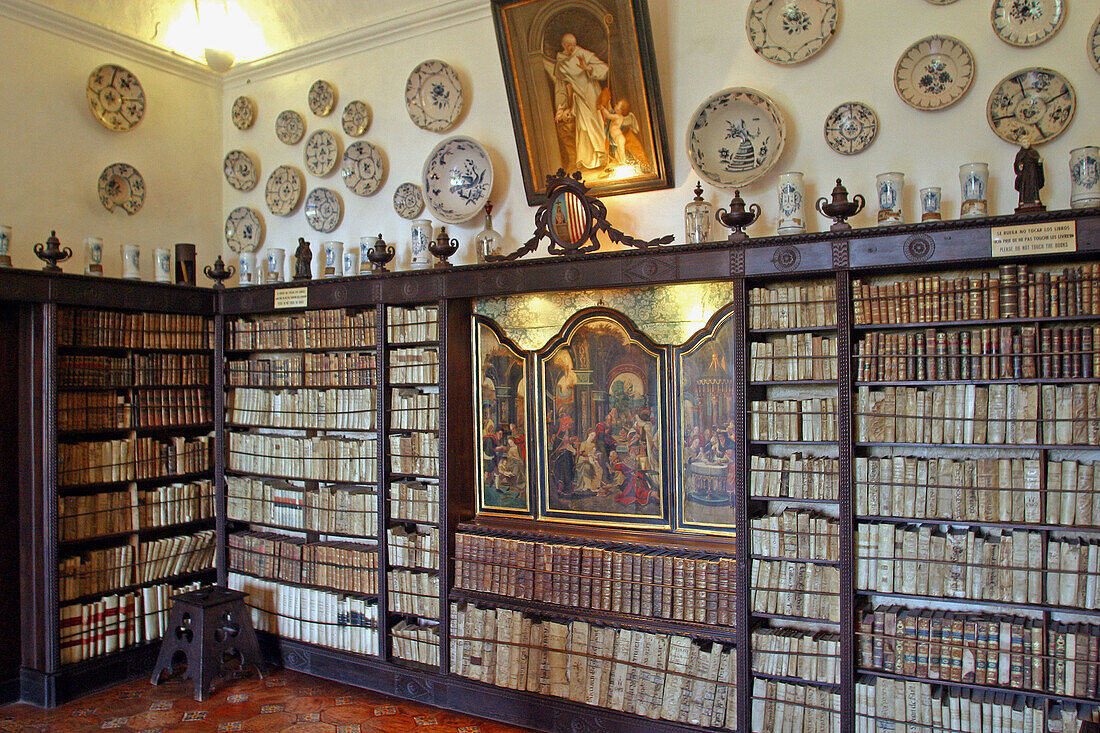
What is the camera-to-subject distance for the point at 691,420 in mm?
4328

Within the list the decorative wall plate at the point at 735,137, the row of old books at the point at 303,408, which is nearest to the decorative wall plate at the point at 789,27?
the decorative wall plate at the point at 735,137

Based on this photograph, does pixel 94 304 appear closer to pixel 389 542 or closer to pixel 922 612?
pixel 389 542

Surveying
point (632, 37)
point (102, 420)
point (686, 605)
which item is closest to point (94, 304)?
point (102, 420)

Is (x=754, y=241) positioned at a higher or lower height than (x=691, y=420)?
higher

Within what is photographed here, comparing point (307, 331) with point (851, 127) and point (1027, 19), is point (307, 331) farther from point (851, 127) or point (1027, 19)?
point (1027, 19)

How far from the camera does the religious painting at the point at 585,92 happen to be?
168 inches

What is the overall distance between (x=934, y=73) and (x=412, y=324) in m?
3.20

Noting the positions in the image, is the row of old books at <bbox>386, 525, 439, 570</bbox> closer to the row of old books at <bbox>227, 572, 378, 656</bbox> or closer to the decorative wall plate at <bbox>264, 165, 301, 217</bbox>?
the row of old books at <bbox>227, 572, 378, 656</bbox>

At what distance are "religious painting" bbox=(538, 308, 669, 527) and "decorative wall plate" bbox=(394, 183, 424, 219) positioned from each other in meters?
1.43

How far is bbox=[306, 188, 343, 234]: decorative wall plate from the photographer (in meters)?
5.62

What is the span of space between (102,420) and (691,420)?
151 inches

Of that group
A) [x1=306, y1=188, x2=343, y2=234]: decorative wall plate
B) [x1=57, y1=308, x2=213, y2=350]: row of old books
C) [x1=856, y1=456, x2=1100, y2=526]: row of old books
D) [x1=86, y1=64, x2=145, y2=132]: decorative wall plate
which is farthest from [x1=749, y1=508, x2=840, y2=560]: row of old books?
[x1=86, y1=64, x2=145, y2=132]: decorative wall plate

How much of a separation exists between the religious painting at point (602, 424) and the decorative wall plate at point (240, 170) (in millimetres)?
2972

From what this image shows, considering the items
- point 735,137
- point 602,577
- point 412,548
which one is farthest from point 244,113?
point 602,577
